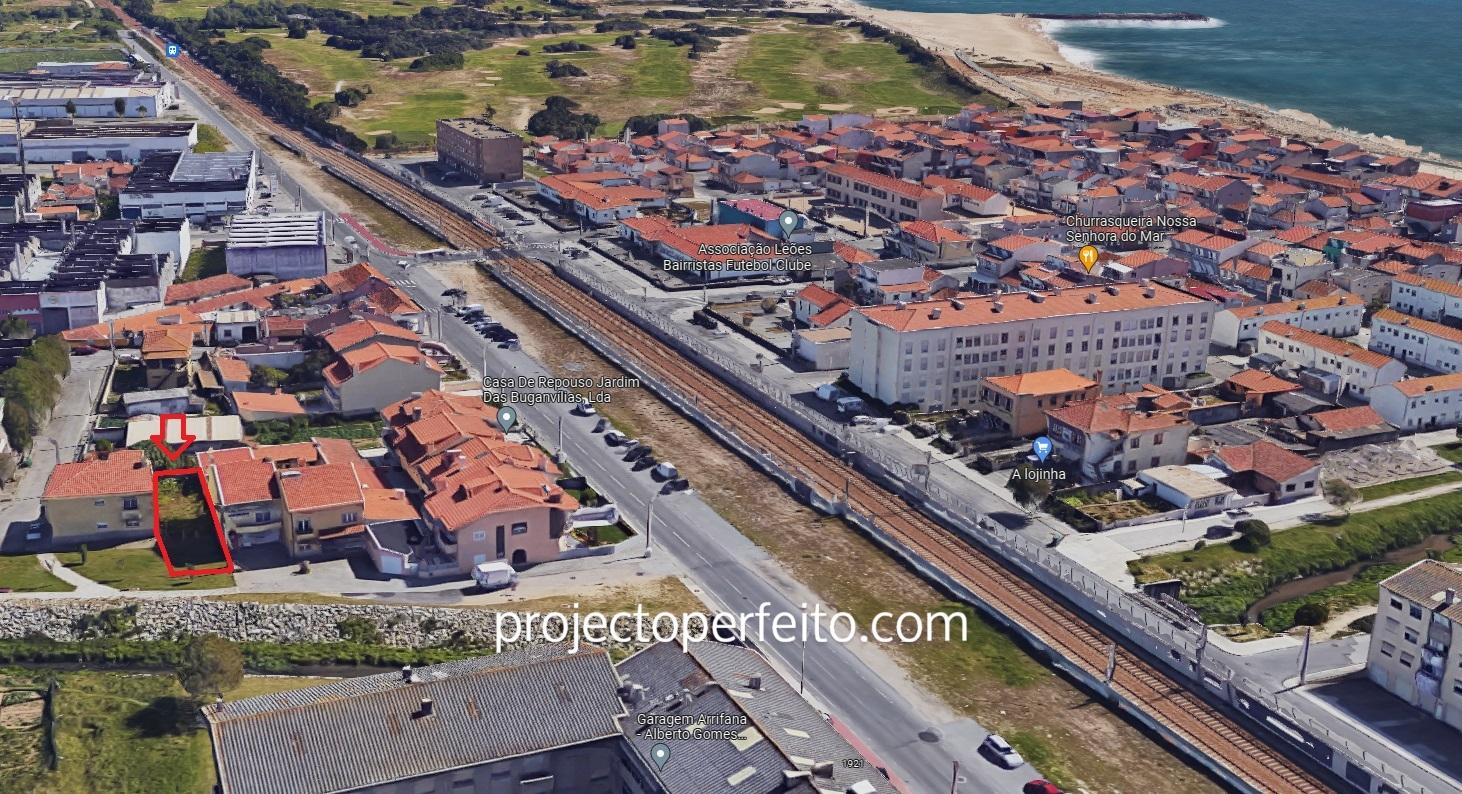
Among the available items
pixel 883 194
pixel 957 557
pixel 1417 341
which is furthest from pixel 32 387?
pixel 1417 341

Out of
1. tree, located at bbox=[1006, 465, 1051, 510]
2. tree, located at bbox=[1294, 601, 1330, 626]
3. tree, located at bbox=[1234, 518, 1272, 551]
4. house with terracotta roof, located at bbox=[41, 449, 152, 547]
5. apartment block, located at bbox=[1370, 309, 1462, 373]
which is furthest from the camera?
apartment block, located at bbox=[1370, 309, 1462, 373]

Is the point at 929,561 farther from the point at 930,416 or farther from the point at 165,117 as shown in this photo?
the point at 165,117

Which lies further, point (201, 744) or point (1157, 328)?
point (1157, 328)

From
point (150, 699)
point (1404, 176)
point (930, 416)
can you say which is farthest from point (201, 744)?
point (1404, 176)

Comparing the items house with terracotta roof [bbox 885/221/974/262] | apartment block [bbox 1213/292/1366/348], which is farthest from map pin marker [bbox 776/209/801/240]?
apartment block [bbox 1213/292/1366/348]

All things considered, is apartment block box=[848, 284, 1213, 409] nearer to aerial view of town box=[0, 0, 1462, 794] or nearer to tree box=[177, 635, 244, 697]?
aerial view of town box=[0, 0, 1462, 794]

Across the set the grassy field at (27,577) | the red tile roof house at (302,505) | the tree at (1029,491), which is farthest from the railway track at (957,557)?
the grassy field at (27,577)
